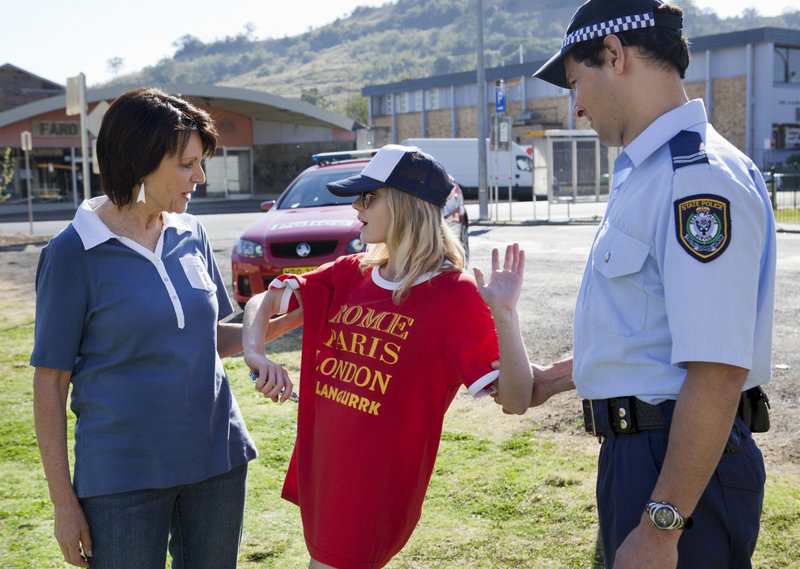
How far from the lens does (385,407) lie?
2.37m

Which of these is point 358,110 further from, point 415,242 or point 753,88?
point 415,242

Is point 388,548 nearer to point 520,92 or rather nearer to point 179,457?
point 179,457

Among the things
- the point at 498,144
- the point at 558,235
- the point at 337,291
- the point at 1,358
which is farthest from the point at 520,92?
the point at 337,291

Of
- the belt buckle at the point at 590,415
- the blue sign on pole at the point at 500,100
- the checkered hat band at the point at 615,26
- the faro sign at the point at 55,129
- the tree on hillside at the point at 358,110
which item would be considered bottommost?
the belt buckle at the point at 590,415

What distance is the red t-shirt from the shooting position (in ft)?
7.75

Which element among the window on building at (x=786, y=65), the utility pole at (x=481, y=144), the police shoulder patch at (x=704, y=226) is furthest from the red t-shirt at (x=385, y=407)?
the window on building at (x=786, y=65)

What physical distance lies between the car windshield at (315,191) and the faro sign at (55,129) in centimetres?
3199

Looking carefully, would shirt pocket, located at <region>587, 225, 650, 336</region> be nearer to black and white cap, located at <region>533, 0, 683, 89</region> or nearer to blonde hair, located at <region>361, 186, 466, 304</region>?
black and white cap, located at <region>533, 0, 683, 89</region>

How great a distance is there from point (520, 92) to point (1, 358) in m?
48.8

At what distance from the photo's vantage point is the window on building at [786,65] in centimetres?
4191

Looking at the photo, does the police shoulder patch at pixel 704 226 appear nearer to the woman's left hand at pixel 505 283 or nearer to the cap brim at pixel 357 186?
the woman's left hand at pixel 505 283

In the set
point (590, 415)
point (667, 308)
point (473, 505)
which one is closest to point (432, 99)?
point (473, 505)

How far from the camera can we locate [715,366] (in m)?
1.70

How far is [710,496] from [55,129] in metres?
41.3
